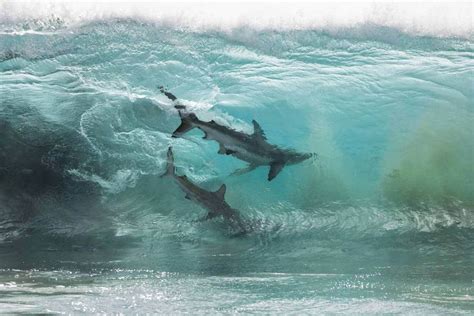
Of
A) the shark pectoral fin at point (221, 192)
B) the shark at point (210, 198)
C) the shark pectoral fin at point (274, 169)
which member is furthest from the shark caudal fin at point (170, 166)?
the shark pectoral fin at point (274, 169)

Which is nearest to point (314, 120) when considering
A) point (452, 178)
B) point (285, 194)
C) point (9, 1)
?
point (285, 194)

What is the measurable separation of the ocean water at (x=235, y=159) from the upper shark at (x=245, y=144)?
343 millimetres

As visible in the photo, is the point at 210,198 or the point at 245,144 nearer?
the point at 210,198

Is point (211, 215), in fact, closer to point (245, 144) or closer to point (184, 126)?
point (245, 144)

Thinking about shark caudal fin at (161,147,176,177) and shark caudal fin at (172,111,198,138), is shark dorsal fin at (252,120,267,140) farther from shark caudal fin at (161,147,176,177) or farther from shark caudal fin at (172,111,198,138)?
shark caudal fin at (161,147,176,177)

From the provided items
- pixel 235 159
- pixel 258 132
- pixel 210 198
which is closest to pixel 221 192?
pixel 210 198

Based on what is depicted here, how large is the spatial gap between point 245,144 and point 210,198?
2.53 ft

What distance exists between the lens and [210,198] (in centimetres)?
Answer: 932

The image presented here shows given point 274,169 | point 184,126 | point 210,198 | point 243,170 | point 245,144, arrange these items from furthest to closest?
point 243,170
point 274,169
point 245,144
point 210,198
point 184,126

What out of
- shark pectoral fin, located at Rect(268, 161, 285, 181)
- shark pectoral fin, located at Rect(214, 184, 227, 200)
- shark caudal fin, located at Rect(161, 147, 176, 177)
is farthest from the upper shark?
shark pectoral fin, located at Rect(214, 184, 227, 200)

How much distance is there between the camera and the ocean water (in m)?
8.96

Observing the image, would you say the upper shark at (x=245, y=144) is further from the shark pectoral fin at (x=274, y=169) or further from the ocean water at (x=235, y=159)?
the ocean water at (x=235, y=159)

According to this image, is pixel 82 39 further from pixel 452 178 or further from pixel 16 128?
pixel 452 178

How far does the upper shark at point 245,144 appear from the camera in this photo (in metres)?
9.27
